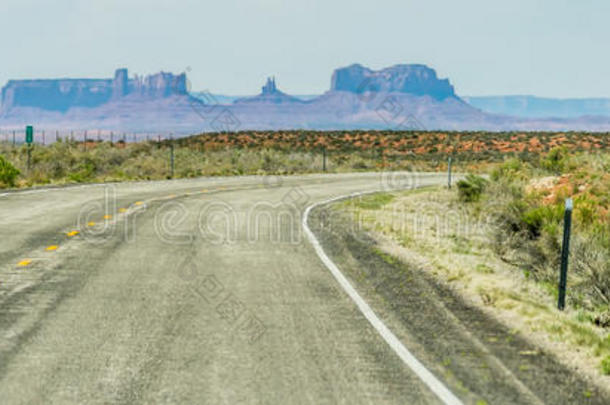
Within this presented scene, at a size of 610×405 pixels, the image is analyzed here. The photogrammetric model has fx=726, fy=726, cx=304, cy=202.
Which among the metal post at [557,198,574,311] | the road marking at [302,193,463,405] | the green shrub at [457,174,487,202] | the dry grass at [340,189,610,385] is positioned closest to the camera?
the road marking at [302,193,463,405]

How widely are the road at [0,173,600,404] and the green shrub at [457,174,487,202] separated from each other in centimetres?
1124

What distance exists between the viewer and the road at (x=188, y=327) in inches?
207

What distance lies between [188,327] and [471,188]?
60.2 feet

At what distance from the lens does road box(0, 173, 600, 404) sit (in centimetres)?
525

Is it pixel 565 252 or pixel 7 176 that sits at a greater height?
pixel 565 252

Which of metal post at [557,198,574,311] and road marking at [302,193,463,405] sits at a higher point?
metal post at [557,198,574,311]

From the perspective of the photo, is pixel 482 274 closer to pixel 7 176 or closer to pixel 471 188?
pixel 471 188

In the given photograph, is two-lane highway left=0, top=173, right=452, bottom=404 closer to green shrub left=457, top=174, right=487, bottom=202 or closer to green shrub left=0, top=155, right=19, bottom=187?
green shrub left=457, top=174, right=487, bottom=202

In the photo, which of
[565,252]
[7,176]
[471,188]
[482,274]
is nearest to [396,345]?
[565,252]

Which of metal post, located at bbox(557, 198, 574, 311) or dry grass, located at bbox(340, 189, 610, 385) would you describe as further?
metal post, located at bbox(557, 198, 574, 311)

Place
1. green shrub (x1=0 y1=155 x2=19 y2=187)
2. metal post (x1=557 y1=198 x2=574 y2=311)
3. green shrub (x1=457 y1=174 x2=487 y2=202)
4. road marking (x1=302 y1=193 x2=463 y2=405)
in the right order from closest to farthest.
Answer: road marking (x1=302 y1=193 x2=463 y2=405) → metal post (x1=557 y1=198 x2=574 y2=311) → green shrub (x1=457 y1=174 x2=487 y2=202) → green shrub (x1=0 y1=155 x2=19 y2=187)

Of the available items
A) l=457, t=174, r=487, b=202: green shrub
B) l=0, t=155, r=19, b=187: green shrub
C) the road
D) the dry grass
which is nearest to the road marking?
the road

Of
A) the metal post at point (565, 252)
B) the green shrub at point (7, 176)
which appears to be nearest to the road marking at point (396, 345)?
the metal post at point (565, 252)

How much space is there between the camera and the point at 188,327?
6.93m
